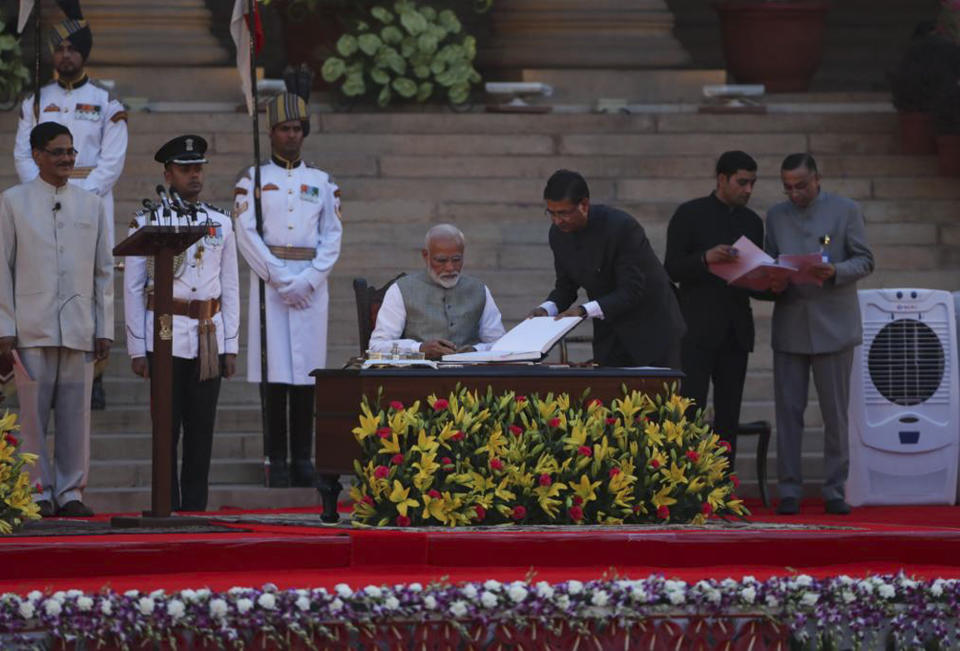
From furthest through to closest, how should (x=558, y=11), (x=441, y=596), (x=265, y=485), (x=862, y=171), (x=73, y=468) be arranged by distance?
(x=558, y=11)
(x=862, y=171)
(x=265, y=485)
(x=73, y=468)
(x=441, y=596)

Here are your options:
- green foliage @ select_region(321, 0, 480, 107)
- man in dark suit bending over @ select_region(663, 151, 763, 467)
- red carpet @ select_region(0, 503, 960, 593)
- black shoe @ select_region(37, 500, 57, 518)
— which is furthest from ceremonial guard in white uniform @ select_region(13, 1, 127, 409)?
red carpet @ select_region(0, 503, 960, 593)

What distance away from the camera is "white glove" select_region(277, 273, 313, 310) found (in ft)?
42.8

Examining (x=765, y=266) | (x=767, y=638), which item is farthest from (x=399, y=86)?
(x=767, y=638)

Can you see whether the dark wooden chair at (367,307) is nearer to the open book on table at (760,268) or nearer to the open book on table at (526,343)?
the open book on table at (526,343)

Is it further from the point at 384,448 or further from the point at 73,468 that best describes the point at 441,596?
the point at 73,468

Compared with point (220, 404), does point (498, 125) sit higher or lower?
higher

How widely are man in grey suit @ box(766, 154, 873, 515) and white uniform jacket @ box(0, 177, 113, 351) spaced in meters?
3.75

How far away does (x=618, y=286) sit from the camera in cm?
1136

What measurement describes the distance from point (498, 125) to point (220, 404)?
167 inches

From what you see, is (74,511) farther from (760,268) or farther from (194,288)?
(760,268)

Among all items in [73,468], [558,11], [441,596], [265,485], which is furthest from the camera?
[558,11]

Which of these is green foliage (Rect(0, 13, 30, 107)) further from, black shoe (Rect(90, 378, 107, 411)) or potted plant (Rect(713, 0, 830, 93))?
potted plant (Rect(713, 0, 830, 93))

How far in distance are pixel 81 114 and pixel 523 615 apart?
6838 mm

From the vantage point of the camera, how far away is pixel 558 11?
1886cm
